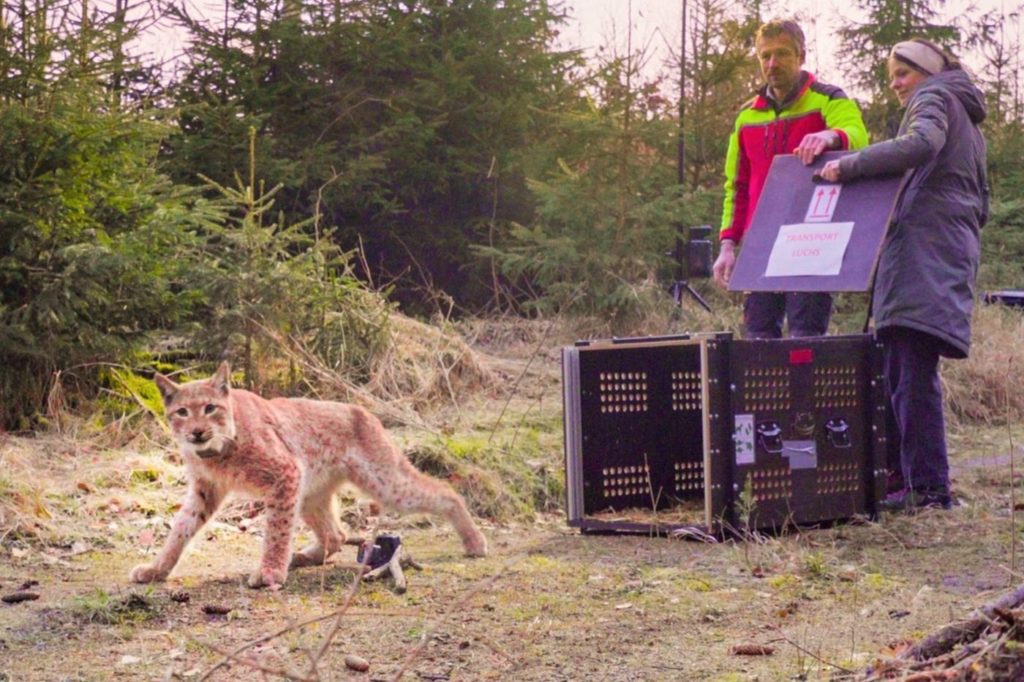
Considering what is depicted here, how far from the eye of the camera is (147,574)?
4.90 metres

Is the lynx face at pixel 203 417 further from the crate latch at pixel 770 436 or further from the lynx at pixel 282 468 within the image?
the crate latch at pixel 770 436

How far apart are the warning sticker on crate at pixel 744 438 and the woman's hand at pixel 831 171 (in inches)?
47.6

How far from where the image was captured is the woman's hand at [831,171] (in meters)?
5.84

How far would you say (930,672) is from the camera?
8.52 feet

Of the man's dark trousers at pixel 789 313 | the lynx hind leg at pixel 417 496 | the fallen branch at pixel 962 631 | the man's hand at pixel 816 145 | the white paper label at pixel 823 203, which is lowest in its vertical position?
the lynx hind leg at pixel 417 496

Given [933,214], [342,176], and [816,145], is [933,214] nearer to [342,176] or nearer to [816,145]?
[816,145]

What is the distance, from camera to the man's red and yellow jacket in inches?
245

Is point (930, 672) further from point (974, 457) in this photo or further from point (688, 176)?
point (688, 176)

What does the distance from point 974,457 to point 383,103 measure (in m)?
7.56

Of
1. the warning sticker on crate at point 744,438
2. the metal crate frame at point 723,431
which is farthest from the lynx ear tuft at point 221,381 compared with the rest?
the warning sticker on crate at point 744,438

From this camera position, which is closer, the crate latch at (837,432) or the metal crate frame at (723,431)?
the metal crate frame at (723,431)

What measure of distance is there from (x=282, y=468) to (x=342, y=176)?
7.95 meters

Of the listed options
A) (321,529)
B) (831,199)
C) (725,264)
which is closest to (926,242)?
(831,199)

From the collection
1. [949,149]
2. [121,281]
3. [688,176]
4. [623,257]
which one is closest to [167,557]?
[121,281]
